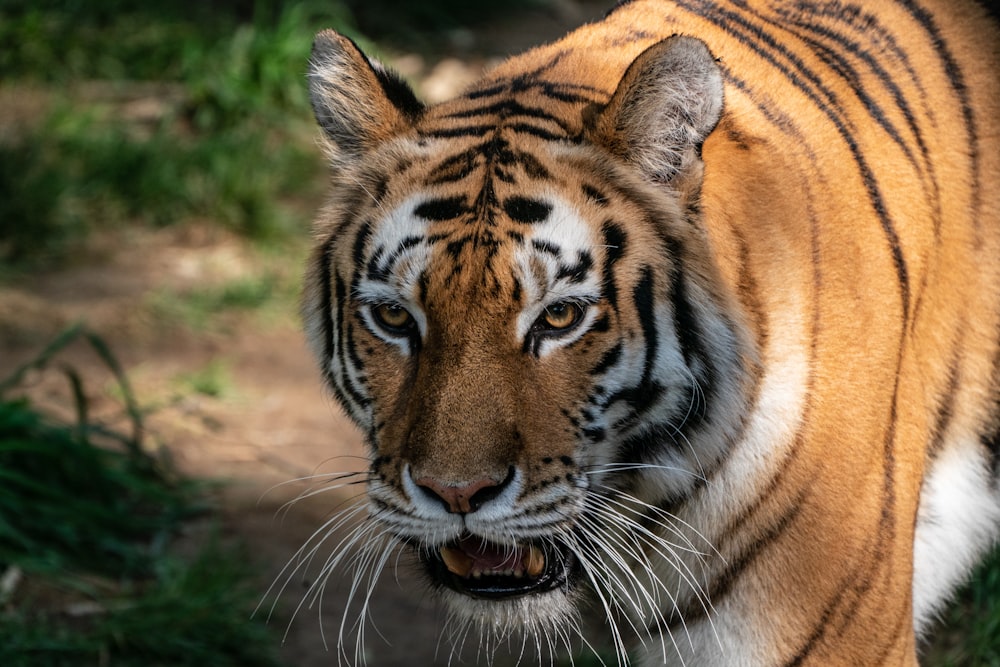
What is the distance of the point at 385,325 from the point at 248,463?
6.03 ft

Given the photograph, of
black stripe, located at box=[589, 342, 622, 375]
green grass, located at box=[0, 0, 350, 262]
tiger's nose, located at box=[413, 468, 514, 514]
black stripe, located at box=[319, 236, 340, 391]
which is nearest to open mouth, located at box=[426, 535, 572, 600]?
tiger's nose, located at box=[413, 468, 514, 514]

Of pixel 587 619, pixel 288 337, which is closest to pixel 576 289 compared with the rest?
pixel 587 619

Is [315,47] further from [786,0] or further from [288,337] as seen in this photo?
[288,337]

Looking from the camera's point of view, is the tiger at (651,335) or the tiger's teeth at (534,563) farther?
the tiger's teeth at (534,563)

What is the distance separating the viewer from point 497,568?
75.4 inches

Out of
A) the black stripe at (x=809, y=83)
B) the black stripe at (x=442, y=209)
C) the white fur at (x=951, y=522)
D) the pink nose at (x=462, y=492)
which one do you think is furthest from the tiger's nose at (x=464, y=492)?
the white fur at (x=951, y=522)

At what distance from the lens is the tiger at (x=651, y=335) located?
1779 millimetres

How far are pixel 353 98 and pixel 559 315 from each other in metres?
0.55

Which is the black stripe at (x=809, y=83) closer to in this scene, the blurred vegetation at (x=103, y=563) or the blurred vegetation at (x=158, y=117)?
the blurred vegetation at (x=103, y=563)

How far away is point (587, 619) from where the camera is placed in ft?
9.50

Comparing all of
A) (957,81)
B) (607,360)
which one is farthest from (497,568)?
(957,81)

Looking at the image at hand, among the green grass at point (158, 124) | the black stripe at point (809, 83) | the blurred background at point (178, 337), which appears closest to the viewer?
the black stripe at point (809, 83)

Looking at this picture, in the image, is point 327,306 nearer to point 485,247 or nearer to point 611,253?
point 485,247

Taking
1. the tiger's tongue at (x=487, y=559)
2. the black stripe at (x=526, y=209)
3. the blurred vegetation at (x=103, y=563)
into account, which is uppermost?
the black stripe at (x=526, y=209)
